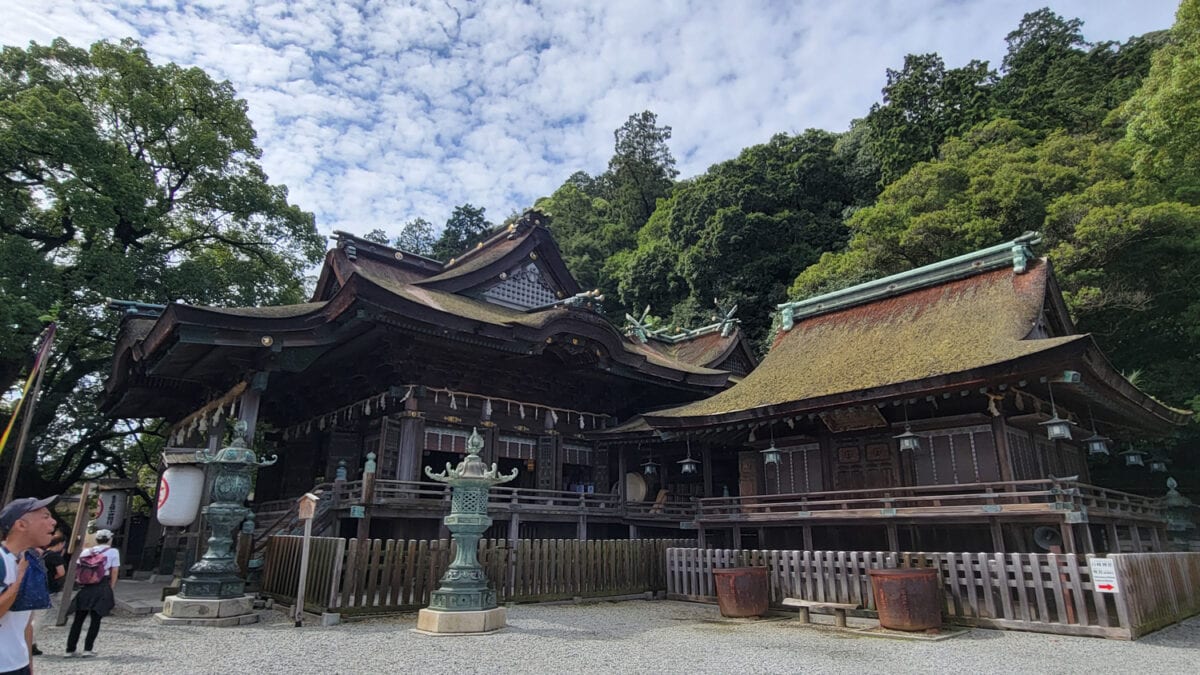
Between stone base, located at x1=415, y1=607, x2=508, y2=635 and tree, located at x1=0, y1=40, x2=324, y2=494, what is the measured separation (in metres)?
15.8

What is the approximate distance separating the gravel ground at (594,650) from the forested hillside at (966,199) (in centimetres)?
1563

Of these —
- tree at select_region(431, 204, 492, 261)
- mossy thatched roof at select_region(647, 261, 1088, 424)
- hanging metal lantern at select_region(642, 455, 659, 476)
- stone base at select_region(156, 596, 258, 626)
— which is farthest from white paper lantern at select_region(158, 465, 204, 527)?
tree at select_region(431, 204, 492, 261)

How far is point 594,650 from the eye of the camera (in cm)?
728

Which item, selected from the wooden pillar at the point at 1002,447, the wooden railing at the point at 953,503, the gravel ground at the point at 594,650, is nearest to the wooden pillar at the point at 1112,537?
the wooden railing at the point at 953,503

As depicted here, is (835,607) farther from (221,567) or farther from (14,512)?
(14,512)

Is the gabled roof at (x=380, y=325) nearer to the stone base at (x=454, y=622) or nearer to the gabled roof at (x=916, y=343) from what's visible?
the gabled roof at (x=916, y=343)

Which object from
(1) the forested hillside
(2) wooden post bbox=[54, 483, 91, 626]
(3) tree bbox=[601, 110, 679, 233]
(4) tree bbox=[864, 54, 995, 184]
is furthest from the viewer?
(3) tree bbox=[601, 110, 679, 233]

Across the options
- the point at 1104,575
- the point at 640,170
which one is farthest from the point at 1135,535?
the point at 640,170

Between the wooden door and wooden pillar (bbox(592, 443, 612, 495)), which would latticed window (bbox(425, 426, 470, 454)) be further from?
the wooden door

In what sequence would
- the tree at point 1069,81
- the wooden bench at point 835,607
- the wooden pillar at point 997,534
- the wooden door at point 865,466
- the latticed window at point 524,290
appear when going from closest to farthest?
the wooden bench at point 835,607, the wooden pillar at point 997,534, the wooden door at point 865,466, the latticed window at point 524,290, the tree at point 1069,81

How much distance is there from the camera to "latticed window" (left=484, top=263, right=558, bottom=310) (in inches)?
754

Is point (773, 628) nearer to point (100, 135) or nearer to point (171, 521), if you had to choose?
point (171, 521)

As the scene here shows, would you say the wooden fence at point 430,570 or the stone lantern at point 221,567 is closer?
the stone lantern at point 221,567

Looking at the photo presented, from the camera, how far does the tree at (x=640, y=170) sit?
5325cm
